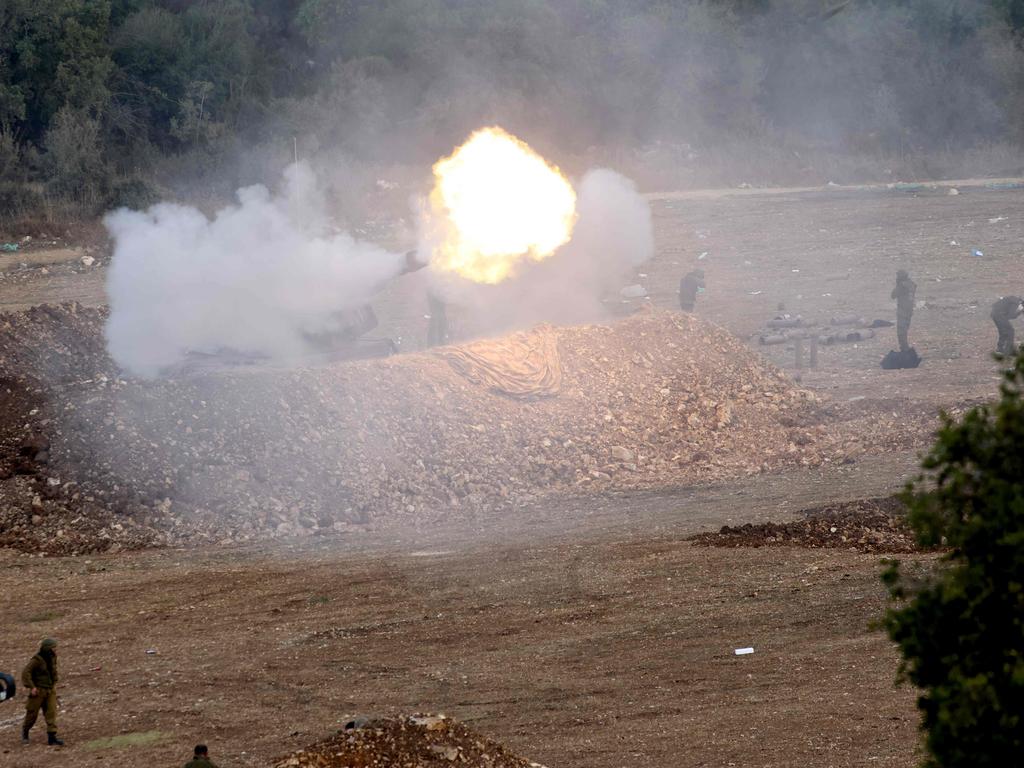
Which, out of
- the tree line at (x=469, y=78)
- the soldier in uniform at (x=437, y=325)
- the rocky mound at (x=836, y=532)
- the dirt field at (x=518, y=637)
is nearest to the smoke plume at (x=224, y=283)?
the soldier in uniform at (x=437, y=325)

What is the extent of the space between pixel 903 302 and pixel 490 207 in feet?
28.3

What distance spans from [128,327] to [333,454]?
5.04 metres

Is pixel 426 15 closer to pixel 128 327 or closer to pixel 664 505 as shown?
pixel 128 327

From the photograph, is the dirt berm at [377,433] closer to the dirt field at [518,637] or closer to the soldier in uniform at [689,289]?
the dirt field at [518,637]

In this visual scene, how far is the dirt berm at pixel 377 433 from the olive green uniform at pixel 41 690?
243 inches

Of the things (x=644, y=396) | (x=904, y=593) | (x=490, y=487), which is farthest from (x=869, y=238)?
(x=904, y=593)

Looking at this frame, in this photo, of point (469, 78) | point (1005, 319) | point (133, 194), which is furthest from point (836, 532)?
point (469, 78)

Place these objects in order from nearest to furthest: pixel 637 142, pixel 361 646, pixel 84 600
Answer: pixel 361 646 → pixel 84 600 → pixel 637 142

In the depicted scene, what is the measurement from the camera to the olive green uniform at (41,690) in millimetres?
10719

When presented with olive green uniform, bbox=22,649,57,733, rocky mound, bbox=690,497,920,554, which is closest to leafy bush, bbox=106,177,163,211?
rocky mound, bbox=690,497,920,554

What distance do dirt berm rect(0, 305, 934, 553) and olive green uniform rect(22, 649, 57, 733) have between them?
243 inches

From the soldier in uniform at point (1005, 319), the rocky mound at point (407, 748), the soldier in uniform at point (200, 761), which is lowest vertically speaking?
the rocky mound at point (407, 748)

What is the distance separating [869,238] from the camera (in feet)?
127

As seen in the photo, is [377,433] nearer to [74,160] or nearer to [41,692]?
[41,692]
